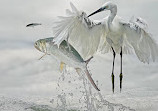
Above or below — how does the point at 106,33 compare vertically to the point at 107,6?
below

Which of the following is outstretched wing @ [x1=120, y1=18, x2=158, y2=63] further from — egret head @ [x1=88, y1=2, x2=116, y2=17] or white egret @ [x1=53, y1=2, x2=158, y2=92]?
egret head @ [x1=88, y1=2, x2=116, y2=17]

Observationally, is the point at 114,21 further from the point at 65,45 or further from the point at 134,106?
the point at 134,106

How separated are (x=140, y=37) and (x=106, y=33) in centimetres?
79

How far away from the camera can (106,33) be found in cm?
761

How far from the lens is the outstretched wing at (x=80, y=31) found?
261 inches

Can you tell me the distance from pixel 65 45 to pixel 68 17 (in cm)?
58

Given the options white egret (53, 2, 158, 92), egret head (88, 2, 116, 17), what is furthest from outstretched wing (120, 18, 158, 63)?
egret head (88, 2, 116, 17)

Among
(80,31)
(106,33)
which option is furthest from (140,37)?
(80,31)

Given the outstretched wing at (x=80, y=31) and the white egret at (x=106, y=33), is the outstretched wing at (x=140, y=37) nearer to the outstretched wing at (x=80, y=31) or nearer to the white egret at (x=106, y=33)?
the white egret at (x=106, y=33)

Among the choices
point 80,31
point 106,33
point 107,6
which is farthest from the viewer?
point 106,33

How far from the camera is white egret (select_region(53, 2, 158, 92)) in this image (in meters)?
6.68

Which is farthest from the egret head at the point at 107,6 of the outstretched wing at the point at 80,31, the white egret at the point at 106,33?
the outstretched wing at the point at 80,31

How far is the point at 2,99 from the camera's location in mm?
12219

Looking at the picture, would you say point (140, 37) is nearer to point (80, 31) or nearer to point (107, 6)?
point (107, 6)
